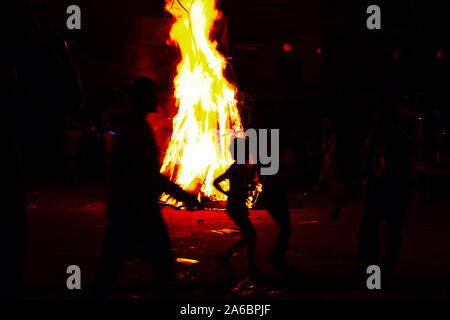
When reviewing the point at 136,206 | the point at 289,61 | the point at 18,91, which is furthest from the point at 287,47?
the point at 18,91

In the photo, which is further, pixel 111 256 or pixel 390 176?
pixel 390 176

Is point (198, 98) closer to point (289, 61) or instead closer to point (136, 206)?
point (136, 206)

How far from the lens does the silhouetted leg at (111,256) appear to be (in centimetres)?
386

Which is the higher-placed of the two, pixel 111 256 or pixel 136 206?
pixel 136 206

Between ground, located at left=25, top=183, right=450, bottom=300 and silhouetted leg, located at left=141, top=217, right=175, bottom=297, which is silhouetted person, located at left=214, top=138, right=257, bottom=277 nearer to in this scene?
ground, located at left=25, top=183, right=450, bottom=300

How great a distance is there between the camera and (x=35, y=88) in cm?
231

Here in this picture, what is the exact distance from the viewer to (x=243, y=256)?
309 inches

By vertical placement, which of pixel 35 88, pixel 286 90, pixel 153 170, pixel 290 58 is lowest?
pixel 153 170

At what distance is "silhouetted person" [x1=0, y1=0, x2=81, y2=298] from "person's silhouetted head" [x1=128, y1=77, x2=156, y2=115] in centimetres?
157

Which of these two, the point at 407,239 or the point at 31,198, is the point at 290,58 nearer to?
the point at 31,198

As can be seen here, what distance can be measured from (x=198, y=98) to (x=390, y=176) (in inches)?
347
